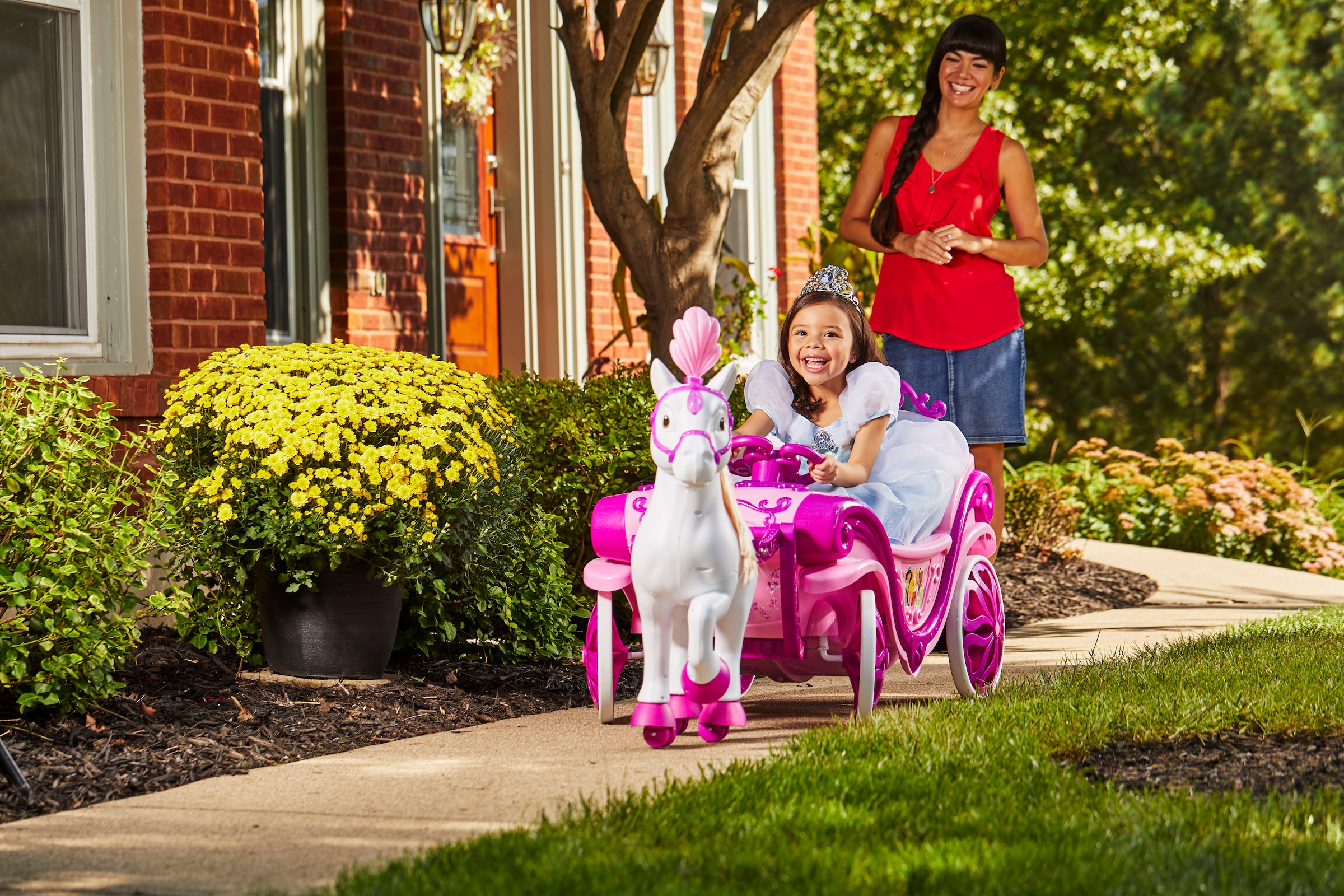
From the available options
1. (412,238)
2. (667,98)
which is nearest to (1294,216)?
(667,98)

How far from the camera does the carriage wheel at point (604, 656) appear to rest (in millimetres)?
4793

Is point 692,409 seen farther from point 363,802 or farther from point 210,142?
point 210,142

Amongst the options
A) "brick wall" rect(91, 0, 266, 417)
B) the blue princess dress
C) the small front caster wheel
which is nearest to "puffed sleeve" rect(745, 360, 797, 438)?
the blue princess dress

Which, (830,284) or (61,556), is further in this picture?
(830,284)

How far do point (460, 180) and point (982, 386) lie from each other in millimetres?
4966

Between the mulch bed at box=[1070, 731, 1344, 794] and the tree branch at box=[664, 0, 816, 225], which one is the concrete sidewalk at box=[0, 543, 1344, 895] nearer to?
the mulch bed at box=[1070, 731, 1344, 794]

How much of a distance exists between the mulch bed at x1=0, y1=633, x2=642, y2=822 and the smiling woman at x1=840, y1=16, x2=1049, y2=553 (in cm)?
171

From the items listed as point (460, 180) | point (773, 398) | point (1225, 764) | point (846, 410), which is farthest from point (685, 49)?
point (1225, 764)

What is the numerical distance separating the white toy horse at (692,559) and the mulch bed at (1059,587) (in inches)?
143

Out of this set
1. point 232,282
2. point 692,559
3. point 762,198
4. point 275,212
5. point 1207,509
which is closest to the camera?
point 692,559

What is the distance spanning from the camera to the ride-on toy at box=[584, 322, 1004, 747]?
14.8ft

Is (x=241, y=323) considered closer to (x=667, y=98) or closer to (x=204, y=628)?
(x=204, y=628)

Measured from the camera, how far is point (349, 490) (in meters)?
5.15

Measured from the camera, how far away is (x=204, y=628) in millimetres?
5465
